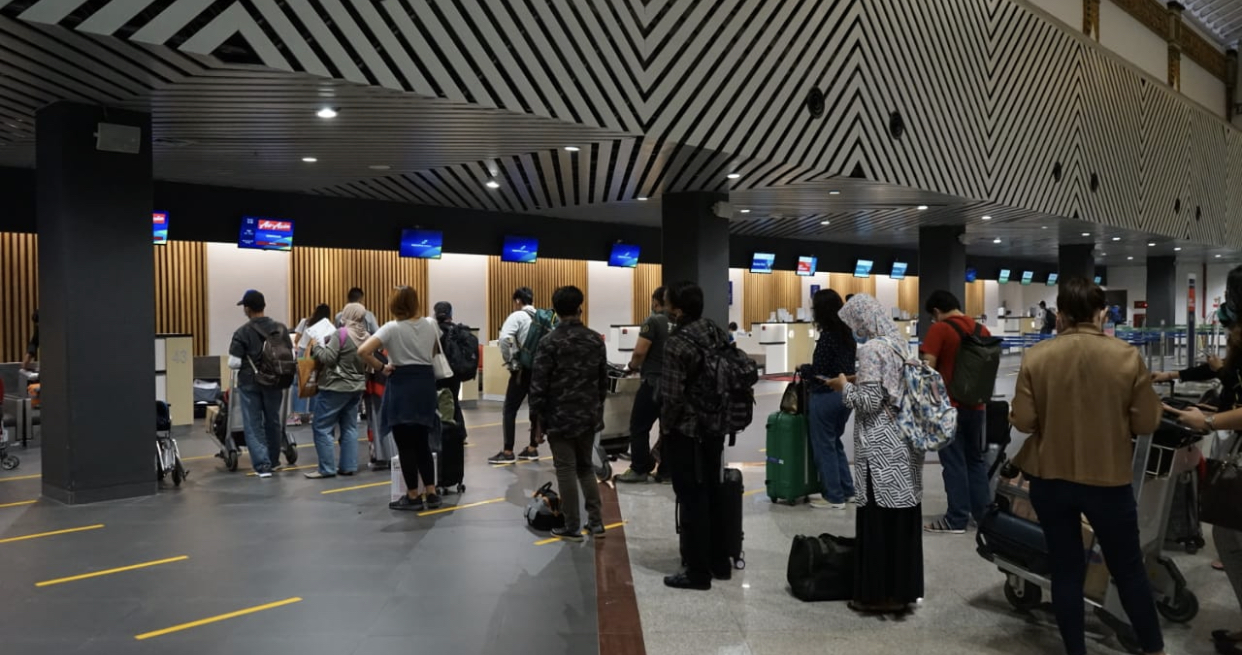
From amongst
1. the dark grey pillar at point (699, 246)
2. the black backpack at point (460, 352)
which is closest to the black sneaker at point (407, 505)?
the black backpack at point (460, 352)

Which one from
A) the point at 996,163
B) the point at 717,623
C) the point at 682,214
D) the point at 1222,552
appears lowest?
the point at 717,623

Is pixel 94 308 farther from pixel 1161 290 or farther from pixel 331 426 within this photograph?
pixel 1161 290

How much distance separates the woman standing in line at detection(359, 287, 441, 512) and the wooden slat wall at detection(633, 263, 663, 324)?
41.8 feet

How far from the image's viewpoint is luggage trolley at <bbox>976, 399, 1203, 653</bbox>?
11.6 feet

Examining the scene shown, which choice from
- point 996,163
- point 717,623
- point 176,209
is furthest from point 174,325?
point 996,163

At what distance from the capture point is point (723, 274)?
36.0 feet

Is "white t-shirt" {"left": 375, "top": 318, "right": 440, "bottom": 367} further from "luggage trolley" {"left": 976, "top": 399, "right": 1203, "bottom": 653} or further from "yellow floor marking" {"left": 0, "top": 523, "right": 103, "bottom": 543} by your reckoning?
"luggage trolley" {"left": 976, "top": 399, "right": 1203, "bottom": 653}

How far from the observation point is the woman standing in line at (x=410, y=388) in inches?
239

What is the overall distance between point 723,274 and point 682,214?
2.99 ft

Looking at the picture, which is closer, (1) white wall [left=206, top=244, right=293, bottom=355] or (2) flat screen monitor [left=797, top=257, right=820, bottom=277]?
(1) white wall [left=206, top=244, right=293, bottom=355]

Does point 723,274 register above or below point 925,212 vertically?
below

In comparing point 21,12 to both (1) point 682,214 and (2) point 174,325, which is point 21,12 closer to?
(1) point 682,214

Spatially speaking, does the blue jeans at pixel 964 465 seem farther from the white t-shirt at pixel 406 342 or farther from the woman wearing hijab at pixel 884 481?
the white t-shirt at pixel 406 342

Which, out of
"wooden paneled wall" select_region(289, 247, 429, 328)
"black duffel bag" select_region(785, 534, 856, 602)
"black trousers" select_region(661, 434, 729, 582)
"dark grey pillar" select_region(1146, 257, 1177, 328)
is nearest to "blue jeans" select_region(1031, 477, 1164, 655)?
"black duffel bag" select_region(785, 534, 856, 602)
